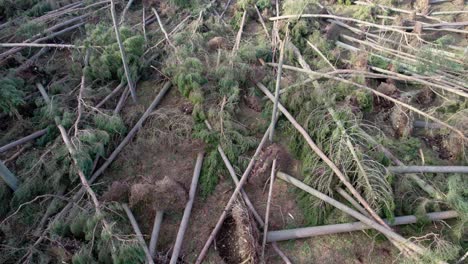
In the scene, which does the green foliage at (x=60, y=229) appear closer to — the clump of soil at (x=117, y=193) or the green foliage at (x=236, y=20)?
the clump of soil at (x=117, y=193)

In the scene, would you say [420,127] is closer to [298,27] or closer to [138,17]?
[298,27]

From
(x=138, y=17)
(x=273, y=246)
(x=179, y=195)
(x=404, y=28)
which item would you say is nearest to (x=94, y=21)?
(x=138, y=17)

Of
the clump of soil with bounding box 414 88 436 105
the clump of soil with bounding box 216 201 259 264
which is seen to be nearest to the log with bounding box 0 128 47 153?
the clump of soil with bounding box 216 201 259 264

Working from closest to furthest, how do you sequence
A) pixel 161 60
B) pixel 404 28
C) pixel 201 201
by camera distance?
pixel 201 201
pixel 161 60
pixel 404 28

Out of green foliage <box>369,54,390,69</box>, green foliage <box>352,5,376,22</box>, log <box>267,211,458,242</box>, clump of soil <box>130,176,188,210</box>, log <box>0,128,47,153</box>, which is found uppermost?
green foliage <box>352,5,376,22</box>

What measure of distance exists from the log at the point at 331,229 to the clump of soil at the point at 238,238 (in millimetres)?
385

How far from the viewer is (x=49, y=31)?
8.12 meters

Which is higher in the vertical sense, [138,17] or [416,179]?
Answer: [138,17]

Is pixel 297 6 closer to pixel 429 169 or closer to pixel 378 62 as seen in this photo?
pixel 378 62

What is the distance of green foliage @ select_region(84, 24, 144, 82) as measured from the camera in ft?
23.1

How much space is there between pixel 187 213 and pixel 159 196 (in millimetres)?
531

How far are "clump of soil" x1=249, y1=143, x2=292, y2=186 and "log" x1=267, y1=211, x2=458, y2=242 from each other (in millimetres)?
929

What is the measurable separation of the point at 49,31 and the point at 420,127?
846cm

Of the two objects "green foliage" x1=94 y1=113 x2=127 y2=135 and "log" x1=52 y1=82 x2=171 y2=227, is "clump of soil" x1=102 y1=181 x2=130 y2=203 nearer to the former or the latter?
"log" x1=52 y1=82 x2=171 y2=227
